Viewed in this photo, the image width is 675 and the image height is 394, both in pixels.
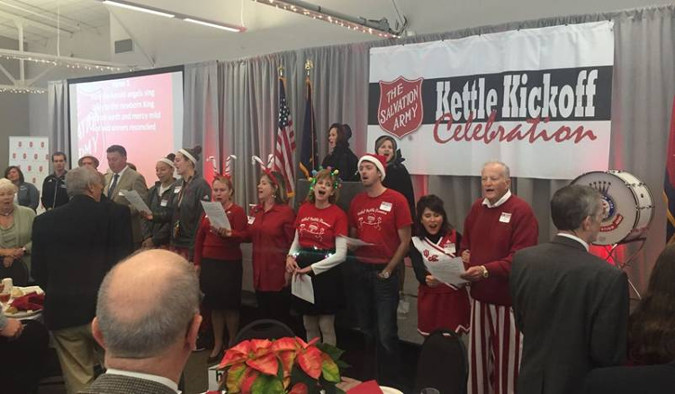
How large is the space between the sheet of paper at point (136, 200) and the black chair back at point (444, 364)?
10.8 feet

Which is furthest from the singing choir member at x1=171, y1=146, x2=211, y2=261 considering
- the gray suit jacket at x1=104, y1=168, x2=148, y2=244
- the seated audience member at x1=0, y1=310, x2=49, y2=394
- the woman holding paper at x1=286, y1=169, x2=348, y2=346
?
the seated audience member at x1=0, y1=310, x2=49, y2=394

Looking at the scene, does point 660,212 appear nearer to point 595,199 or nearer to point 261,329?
point 595,199

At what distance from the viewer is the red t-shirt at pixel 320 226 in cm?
393

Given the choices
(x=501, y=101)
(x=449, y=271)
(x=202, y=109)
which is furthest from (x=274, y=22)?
(x=449, y=271)

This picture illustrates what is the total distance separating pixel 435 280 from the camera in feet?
11.7

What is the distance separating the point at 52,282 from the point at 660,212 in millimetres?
4119

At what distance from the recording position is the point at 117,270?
1.28m

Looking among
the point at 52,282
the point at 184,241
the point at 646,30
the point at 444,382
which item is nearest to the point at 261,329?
the point at 444,382

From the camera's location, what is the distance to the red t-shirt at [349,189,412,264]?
152 inches

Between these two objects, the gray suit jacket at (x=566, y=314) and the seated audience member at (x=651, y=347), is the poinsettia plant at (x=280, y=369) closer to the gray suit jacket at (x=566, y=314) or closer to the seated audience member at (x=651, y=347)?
the seated audience member at (x=651, y=347)

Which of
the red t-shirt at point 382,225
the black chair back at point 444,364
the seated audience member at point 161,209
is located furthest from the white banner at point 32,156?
the black chair back at point 444,364

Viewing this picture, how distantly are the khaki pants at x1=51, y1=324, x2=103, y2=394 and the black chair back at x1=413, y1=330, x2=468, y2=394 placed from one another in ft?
6.54

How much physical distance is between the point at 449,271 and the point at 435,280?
25 centimetres

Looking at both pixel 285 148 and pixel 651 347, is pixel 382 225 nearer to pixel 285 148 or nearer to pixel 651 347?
pixel 651 347
